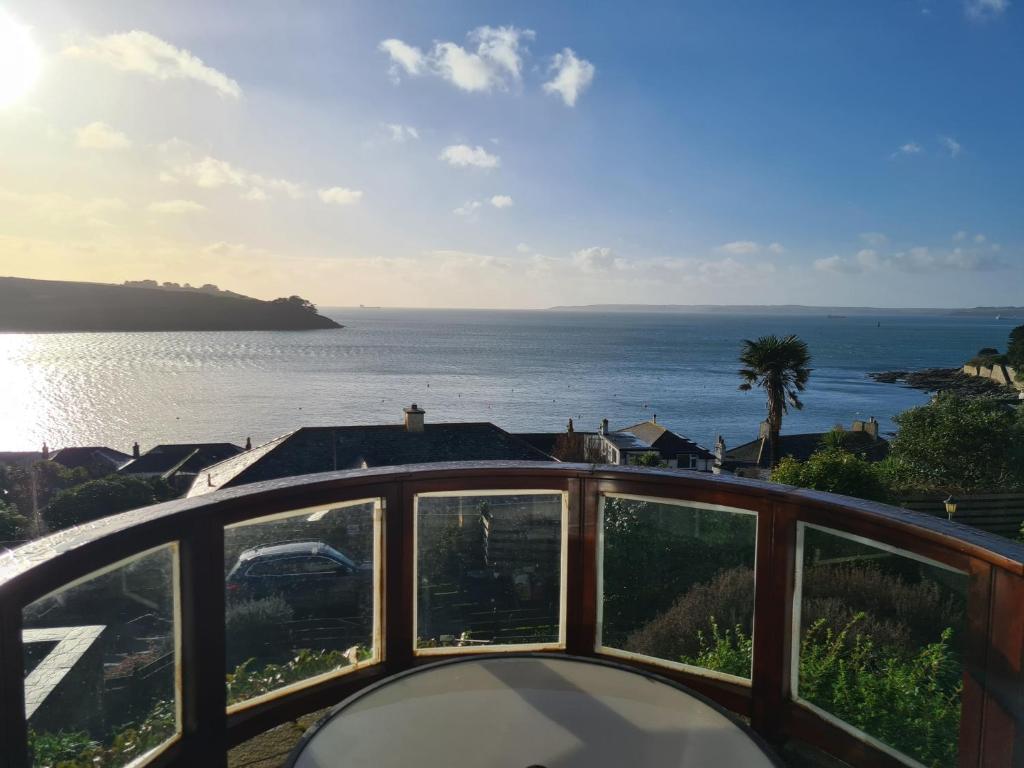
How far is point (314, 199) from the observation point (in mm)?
59062

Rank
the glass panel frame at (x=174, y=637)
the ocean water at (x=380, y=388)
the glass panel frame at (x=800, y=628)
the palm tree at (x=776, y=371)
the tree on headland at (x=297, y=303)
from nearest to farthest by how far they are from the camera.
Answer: the glass panel frame at (x=174, y=637) → the glass panel frame at (x=800, y=628) → the palm tree at (x=776, y=371) → the ocean water at (x=380, y=388) → the tree on headland at (x=297, y=303)

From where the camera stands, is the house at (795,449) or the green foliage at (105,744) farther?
the house at (795,449)

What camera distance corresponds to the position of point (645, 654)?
287 centimetres

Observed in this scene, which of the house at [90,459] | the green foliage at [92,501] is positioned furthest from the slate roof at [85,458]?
the green foliage at [92,501]

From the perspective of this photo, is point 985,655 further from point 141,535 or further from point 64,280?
point 64,280

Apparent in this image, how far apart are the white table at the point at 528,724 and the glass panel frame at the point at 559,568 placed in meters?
0.68

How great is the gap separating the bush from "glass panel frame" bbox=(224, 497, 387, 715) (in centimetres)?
17

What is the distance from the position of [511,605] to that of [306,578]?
89 centimetres

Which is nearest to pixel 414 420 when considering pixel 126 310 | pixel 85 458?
pixel 85 458

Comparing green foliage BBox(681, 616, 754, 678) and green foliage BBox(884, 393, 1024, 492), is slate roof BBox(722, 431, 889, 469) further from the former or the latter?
green foliage BBox(681, 616, 754, 678)

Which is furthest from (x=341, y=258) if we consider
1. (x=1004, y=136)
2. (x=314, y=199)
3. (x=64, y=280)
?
(x=64, y=280)

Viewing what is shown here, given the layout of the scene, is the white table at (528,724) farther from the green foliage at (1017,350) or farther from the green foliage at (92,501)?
the green foliage at (1017,350)

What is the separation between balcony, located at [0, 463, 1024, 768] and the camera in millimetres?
1814

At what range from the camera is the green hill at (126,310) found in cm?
12775
